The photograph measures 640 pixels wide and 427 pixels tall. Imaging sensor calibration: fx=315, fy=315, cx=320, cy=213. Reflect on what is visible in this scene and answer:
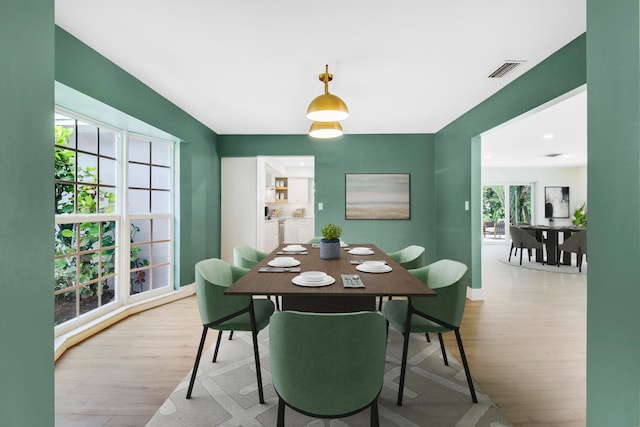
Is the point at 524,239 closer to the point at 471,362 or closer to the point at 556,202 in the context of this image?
the point at 556,202

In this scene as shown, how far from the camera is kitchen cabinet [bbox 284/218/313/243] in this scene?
28.5ft

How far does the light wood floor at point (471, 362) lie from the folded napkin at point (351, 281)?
1.17 metres

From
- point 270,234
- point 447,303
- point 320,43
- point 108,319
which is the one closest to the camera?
point 447,303

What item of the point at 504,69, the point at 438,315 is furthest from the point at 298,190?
the point at 438,315

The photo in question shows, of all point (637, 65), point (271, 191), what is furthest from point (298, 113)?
point (271, 191)

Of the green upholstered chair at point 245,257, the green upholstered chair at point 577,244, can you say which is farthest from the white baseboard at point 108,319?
the green upholstered chair at point 577,244

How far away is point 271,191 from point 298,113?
15.7 ft

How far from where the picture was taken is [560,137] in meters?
5.70

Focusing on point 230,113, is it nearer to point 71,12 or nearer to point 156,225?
point 156,225

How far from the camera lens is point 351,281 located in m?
1.77

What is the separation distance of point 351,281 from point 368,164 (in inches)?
145

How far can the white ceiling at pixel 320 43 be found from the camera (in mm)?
1984

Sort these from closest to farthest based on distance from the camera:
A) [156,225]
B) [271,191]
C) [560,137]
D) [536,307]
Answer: [536,307]
[156,225]
[560,137]
[271,191]

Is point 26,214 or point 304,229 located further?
point 304,229
